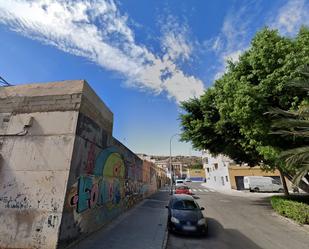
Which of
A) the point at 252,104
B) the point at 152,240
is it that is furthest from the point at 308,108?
the point at 152,240

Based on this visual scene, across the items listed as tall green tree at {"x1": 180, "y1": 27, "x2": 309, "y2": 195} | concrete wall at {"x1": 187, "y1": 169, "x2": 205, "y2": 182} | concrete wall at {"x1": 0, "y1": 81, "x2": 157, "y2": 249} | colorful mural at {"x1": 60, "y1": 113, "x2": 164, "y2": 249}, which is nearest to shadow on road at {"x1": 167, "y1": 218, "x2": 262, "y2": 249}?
colorful mural at {"x1": 60, "y1": 113, "x2": 164, "y2": 249}

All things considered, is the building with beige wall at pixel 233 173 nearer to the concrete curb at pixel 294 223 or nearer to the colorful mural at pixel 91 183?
the concrete curb at pixel 294 223

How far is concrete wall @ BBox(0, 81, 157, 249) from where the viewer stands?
21.3 ft

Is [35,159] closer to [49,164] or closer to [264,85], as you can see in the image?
[49,164]

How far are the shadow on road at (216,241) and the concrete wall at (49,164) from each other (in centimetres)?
338

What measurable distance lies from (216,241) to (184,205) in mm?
2296

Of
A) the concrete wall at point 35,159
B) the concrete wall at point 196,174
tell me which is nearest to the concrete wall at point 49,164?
the concrete wall at point 35,159

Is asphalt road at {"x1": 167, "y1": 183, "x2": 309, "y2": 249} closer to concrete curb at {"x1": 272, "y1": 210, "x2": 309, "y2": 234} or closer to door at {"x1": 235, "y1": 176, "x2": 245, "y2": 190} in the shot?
concrete curb at {"x1": 272, "y1": 210, "x2": 309, "y2": 234}

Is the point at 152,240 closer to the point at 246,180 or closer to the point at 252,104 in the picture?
the point at 252,104

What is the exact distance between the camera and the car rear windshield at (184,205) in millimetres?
10098

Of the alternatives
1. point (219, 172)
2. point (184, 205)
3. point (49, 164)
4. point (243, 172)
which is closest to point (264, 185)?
point (243, 172)

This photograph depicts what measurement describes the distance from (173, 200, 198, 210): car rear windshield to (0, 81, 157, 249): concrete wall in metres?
3.66

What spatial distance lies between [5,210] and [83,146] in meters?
3.08

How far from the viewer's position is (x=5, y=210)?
22.2ft
